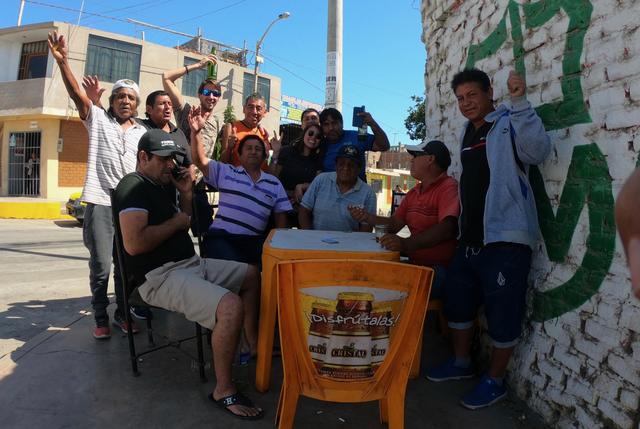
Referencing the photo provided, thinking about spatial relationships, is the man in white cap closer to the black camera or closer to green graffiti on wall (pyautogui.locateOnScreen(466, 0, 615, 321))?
the black camera

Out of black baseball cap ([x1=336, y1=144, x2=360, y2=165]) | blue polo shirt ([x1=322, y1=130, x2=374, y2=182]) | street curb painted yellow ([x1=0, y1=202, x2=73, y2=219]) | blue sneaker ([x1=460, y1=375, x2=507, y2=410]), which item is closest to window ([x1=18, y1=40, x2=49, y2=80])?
→ street curb painted yellow ([x1=0, y1=202, x2=73, y2=219])

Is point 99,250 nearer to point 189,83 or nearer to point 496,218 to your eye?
point 496,218

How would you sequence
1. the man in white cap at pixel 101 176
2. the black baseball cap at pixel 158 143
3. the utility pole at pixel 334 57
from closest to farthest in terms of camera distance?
the black baseball cap at pixel 158 143 → the man in white cap at pixel 101 176 → the utility pole at pixel 334 57

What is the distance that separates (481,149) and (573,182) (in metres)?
0.56

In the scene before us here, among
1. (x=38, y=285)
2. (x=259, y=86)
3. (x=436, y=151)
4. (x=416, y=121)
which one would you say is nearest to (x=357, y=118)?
(x=436, y=151)

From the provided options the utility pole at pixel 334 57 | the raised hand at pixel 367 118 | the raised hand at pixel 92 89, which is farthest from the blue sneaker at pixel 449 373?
the utility pole at pixel 334 57

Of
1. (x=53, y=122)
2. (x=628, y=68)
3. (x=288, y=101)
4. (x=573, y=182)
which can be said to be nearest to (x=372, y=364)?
(x=573, y=182)

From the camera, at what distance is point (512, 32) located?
299 cm

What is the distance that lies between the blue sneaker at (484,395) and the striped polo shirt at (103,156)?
2929 mm

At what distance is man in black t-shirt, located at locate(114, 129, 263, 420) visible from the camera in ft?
8.23

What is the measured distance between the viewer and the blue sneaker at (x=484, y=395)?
8.59 ft

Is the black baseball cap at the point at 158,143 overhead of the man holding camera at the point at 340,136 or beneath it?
beneath

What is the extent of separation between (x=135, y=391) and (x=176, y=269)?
29.7 inches

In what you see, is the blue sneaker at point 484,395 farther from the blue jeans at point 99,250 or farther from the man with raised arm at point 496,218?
the blue jeans at point 99,250
